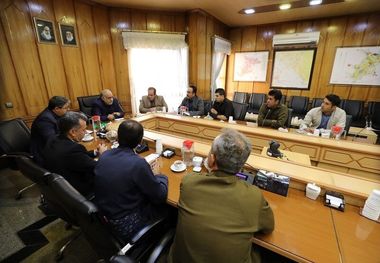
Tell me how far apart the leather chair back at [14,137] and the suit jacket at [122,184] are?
1.76 m

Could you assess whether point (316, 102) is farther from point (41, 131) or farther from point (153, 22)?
point (41, 131)

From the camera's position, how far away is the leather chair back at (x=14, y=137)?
6.91 ft

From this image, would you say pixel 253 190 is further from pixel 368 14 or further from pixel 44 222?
pixel 368 14

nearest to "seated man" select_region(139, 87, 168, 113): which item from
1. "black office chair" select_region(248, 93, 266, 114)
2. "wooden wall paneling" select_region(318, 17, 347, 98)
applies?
"black office chair" select_region(248, 93, 266, 114)

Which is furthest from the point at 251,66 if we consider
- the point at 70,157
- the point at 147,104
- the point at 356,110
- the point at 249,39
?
the point at 70,157

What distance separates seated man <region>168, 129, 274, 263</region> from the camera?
79 centimetres

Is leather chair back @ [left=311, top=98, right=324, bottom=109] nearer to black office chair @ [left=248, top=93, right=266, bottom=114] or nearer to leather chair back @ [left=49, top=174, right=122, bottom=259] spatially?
black office chair @ [left=248, top=93, right=266, bottom=114]

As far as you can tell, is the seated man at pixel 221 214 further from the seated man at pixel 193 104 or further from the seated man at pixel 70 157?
the seated man at pixel 193 104

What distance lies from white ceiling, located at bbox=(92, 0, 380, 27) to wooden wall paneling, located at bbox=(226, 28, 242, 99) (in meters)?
0.95

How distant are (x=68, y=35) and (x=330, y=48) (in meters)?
5.51

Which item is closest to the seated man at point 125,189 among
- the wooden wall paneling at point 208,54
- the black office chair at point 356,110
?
the wooden wall paneling at point 208,54

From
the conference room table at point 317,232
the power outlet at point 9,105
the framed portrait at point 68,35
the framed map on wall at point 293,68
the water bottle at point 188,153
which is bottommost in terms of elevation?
the conference room table at point 317,232

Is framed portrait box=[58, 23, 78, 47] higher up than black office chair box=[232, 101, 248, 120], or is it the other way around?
framed portrait box=[58, 23, 78, 47]

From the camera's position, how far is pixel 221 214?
81 cm
